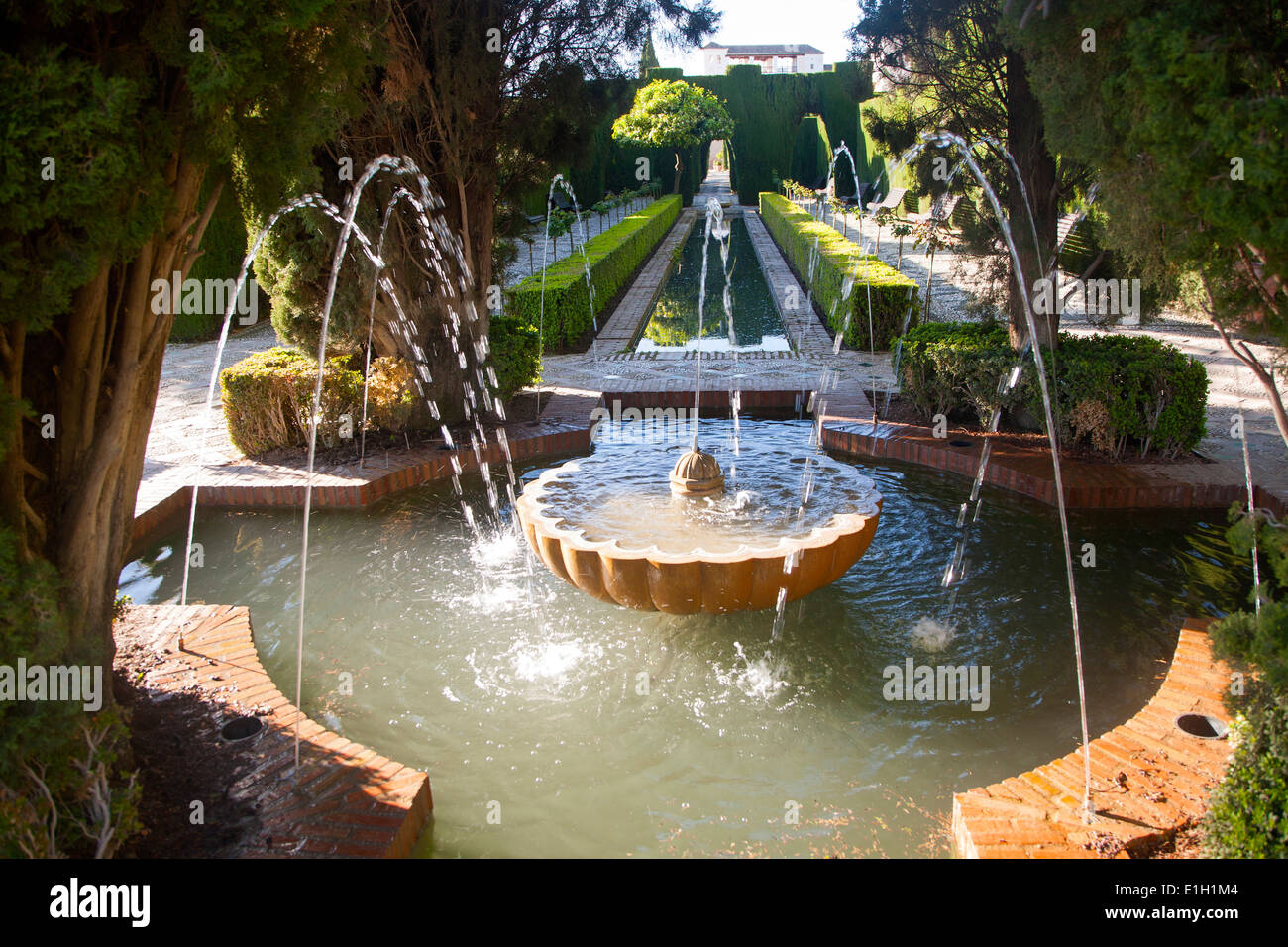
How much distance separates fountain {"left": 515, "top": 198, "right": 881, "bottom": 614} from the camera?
11.8 feet

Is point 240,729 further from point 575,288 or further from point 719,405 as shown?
point 575,288

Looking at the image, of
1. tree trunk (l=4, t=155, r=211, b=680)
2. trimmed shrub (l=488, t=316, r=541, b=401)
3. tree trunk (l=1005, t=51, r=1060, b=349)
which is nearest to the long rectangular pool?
trimmed shrub (l=488, t=316, r=541, b=401)

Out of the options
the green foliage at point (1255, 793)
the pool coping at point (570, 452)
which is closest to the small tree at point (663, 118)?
the pool coping at point (570, 452)

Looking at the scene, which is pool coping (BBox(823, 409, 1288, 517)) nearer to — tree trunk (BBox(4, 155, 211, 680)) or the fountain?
the fountain

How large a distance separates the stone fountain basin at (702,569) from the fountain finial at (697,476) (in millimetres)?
726

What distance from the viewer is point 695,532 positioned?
4074 millimetres

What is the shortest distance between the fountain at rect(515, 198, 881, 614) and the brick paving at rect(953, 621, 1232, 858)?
3.86 ft

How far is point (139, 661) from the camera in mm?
3607

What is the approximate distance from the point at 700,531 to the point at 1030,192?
14.6ft

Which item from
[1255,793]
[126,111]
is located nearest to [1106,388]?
[1255,793]

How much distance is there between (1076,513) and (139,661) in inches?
208

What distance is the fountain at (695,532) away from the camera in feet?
11.8
